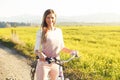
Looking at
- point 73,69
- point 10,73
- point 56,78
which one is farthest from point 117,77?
point 56,78

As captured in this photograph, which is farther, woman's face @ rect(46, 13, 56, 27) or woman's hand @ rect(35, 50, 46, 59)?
woman's face @ rect(46, 13, 56, 27)

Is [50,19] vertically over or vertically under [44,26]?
over

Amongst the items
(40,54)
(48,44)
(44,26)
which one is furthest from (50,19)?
(40,54)

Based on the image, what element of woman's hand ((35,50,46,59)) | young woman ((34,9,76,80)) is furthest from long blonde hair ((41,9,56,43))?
woman's hand ((35,50,46,59))

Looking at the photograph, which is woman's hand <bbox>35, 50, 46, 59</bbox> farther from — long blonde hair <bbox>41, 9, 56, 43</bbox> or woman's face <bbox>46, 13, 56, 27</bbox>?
woman's face <bbox>46, 13, 56, 27</bbox>

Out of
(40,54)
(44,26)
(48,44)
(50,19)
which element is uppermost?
(50,19)

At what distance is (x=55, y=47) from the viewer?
5188 millimetres

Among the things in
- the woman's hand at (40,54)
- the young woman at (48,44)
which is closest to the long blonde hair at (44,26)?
the young woman at (48,44)

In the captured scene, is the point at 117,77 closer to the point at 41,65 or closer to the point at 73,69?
the point at 73,69

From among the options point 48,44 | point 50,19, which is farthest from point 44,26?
point 48,44

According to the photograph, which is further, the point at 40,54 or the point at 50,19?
the point at 50,19

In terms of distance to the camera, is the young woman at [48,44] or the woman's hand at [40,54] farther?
the young woman at [48,44]

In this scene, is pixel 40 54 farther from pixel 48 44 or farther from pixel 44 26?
pixel 44 26

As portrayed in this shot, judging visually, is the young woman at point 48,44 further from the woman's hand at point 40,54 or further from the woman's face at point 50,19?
the woman's hand at point 40,54
